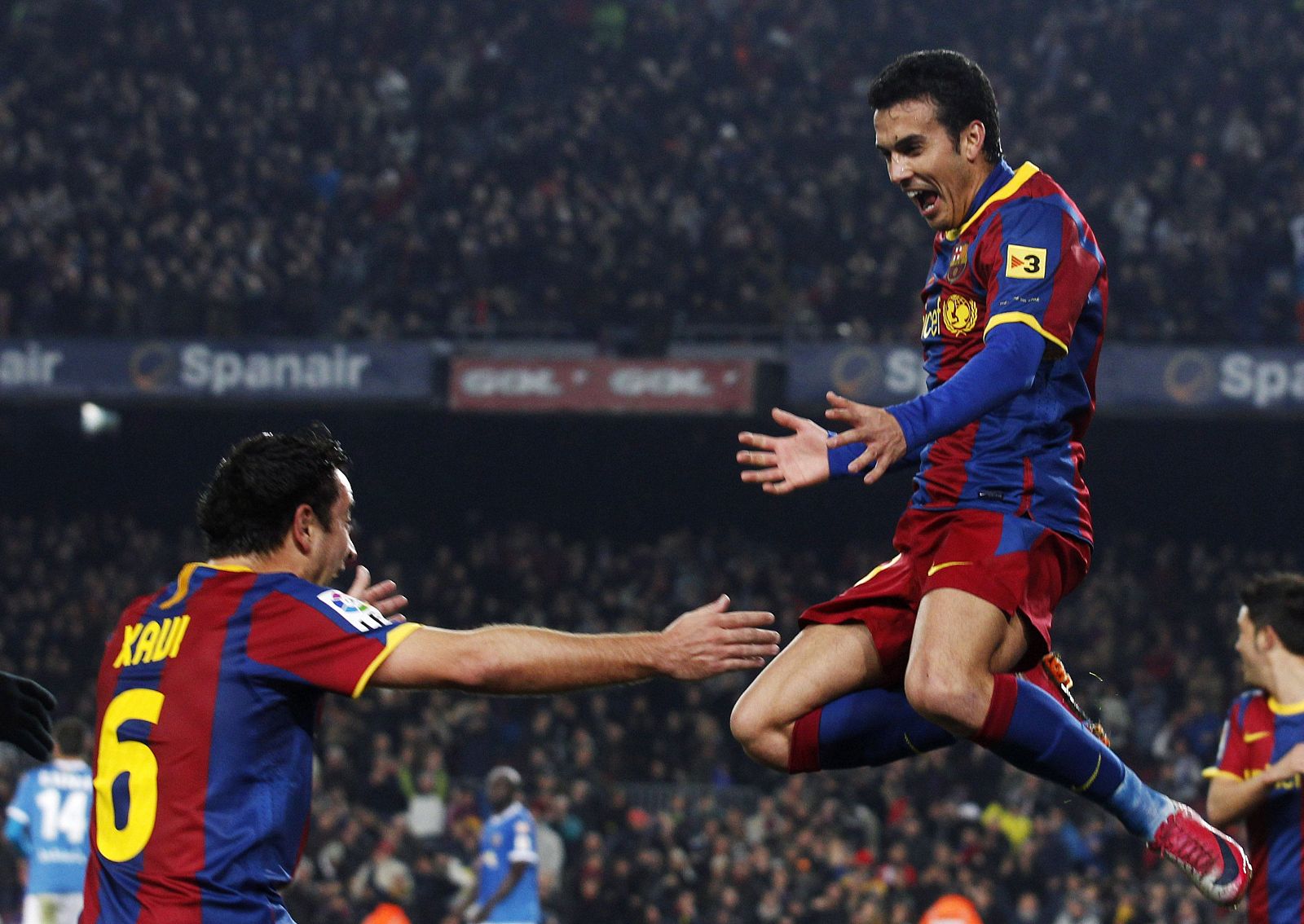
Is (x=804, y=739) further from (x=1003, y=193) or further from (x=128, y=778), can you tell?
(x=128, y=778)

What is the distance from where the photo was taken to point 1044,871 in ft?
47.8

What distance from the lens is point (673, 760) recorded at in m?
18.3

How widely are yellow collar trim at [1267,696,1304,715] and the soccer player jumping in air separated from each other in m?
0.68

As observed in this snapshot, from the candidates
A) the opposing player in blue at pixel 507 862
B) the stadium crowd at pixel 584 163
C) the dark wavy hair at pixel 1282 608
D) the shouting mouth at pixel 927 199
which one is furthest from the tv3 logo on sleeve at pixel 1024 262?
the stadium crowd at pixel 584 163

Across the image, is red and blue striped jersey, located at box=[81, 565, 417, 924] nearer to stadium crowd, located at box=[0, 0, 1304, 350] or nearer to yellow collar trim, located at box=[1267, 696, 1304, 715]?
yellow collar trim, located at box=[1267, 696, 1304, 715]

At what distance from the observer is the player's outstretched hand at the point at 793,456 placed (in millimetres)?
4500

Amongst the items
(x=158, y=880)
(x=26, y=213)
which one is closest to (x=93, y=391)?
(x=26, y=213)

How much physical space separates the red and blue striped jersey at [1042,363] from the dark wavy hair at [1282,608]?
80 cm

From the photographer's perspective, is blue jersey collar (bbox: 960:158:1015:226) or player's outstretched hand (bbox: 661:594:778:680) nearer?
player's outstretched hand (bbox: 661:594:778:680)

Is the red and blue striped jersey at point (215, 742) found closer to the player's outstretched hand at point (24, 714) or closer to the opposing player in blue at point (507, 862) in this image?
the player's outstretched hand at point (24, 714)

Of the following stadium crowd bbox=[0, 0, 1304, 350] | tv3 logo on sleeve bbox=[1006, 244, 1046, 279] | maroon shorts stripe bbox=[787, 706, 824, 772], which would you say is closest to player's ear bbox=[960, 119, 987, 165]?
tv3 logo on sleeve bbox=[1006, 244, 1046, 279]

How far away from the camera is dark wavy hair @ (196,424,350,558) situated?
159 inches

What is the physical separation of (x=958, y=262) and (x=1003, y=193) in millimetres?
231

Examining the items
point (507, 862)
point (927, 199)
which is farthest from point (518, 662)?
point (507, 862)
